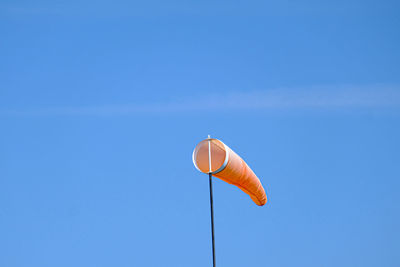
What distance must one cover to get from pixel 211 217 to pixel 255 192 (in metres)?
3.31

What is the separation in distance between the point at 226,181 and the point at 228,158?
131cm

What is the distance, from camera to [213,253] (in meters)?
14.8

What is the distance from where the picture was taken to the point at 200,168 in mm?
15289

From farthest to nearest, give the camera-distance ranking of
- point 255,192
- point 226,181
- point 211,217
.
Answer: point 255,192 < point 226,181 < point 211,217

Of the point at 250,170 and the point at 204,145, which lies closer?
the point at 204,145

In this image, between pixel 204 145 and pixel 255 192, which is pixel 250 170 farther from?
pixel 204 145

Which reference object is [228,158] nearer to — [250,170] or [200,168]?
[200,168]

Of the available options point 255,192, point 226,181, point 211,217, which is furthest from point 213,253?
point 255,192

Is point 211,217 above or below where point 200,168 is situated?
below

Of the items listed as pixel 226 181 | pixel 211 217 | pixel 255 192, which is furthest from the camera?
pixel 255 192

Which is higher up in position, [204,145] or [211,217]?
[204,145]

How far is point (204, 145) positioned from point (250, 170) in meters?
2.43

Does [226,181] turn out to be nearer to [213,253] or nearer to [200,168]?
[200,168]

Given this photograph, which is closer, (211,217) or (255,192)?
(211,217)
